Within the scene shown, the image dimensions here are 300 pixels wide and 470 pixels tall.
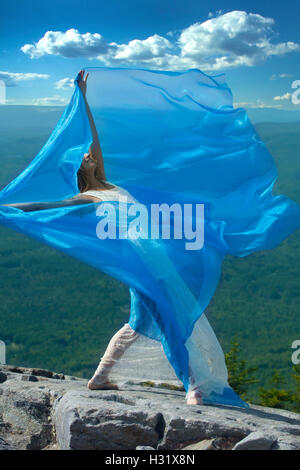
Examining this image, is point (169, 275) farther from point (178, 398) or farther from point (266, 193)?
point (266, 193)

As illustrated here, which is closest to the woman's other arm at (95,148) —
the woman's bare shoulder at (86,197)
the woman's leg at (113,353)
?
the woman's bare shoulder at (86,197)

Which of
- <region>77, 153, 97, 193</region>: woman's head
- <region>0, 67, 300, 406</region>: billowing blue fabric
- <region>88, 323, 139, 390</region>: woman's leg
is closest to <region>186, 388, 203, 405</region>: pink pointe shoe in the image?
<region>0, 67, 300, 406</region>: billowing blue fabric

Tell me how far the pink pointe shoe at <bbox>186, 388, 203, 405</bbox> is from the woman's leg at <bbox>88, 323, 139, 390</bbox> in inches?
25.0

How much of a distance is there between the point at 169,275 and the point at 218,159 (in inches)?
73.5

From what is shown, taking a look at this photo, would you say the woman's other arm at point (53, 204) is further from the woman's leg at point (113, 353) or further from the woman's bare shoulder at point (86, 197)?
the woman's leg at point (113, 353)

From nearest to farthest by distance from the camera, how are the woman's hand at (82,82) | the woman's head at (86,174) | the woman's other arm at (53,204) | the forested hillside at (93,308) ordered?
the woman's other arm at (53,204) < the woman's head at (86,174) < the woman's hand at (82,82) < the forested hillside at (93,308)

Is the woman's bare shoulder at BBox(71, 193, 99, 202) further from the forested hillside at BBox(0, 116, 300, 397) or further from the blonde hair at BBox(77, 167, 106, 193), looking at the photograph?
the forested hillside at BBox(0, 116, 300, 397)

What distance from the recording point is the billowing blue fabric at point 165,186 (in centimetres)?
410
